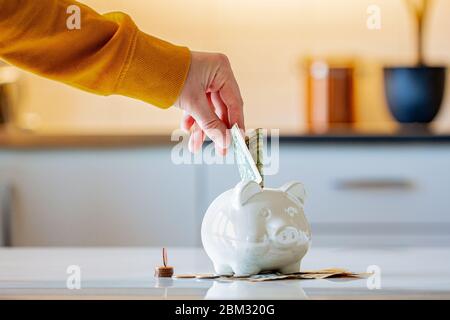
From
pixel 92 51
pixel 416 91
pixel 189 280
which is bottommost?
pixel 189 280

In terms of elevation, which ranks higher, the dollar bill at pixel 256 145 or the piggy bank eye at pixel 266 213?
the dollar bill at pixel 256 145

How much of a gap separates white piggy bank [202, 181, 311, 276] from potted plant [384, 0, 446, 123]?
196 centimetres

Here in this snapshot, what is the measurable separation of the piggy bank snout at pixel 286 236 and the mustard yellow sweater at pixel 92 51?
266 mm

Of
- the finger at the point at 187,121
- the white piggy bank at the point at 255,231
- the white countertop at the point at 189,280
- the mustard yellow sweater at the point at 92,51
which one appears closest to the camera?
the white countertop at the point at 189,280

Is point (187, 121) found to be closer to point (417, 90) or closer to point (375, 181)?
point (375, 181)

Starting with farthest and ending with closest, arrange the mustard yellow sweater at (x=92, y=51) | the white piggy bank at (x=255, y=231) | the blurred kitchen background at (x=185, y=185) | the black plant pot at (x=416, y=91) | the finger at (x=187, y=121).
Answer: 1. the black plant pot at (x=416, y=91)
2. the blurred kitchen background at (x=185, y=185)
3. the finger at (x=187, y=121)
4. the mustard yellow sweater at (x=92, y=51)
5. the white piggy bank at (x=255, y=231)

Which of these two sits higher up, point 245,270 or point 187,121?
point 187,121

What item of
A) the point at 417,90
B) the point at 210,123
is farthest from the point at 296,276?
the point at 417,90

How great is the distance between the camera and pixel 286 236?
41.1 inches

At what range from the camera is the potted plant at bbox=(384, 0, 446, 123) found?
296 cm

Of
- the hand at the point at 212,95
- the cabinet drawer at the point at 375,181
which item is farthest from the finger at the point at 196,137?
the cabinet drawer at the point at 375,181

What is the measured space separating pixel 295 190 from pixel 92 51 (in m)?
0.31

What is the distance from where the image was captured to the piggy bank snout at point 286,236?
1.04 metres

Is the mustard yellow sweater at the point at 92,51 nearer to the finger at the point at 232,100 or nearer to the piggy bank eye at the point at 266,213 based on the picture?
the finger at the point at 232,100
